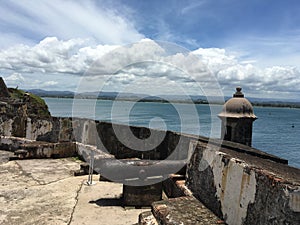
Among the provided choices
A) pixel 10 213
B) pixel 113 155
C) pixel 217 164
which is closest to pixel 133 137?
pixel 113 155

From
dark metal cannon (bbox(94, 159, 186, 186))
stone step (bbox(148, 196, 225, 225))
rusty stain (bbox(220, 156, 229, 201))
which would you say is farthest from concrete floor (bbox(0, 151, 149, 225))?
rusty stain (bbox(220, 156, 229, 201))

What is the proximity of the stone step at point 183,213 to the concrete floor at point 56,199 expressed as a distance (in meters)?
1.06

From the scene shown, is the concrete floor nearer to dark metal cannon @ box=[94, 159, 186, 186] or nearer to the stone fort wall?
dark metal cannon @ box=[94, 159, 186, 186]

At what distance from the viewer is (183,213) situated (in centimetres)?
336

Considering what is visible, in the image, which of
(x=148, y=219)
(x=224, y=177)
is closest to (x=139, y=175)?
(x=148, y=219)

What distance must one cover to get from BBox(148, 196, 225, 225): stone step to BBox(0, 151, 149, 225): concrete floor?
106 cm

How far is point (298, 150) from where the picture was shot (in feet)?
129

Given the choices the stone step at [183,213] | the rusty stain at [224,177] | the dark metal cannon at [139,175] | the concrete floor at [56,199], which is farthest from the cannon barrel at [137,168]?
the rusty stain at [224,177]

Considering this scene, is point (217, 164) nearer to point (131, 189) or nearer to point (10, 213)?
point (131, 189)

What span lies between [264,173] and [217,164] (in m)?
0.97

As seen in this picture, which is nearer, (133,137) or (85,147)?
(133,137)

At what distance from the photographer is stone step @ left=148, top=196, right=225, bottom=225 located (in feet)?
10.4

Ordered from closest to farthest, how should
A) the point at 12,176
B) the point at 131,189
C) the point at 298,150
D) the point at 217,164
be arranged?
the point at 217,164 < the point at 131,189 < the point at 12,176 < the point at 298,150

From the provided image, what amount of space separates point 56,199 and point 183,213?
2.97m
